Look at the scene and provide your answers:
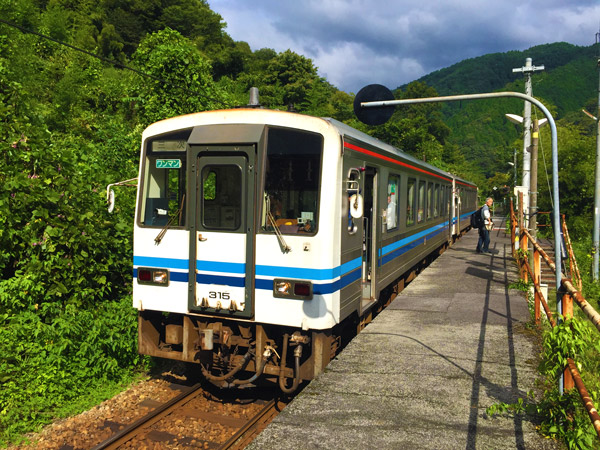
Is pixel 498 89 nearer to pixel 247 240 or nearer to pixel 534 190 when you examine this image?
pixel 534 190

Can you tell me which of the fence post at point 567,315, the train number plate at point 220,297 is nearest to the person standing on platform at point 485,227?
the fence post at point 567,315

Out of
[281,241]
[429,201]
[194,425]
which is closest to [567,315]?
[281,241]

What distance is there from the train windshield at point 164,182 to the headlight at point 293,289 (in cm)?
133

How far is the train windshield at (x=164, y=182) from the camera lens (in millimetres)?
5863

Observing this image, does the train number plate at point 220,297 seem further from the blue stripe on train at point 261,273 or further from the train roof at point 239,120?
the train roof at point 239,120

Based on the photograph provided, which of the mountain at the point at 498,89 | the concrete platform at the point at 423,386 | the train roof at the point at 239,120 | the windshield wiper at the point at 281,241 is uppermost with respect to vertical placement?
the mountain at the point at 498,89

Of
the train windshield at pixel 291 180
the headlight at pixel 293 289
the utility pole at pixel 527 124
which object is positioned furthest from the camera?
the utility pole at pixel 527 124

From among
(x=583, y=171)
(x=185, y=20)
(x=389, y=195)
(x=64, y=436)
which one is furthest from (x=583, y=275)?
(x=185, y=20)

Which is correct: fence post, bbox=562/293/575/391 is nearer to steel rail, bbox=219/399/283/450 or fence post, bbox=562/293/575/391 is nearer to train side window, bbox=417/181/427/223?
steel rail, bbox=219/399/283/450

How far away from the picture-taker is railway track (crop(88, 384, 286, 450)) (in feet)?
16.6

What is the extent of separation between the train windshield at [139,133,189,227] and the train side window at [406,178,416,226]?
5043 mm

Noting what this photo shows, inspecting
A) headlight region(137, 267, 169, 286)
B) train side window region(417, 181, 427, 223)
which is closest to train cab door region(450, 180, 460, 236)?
train side window region(417, 181, 427, 223)

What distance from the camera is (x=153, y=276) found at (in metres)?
5.91

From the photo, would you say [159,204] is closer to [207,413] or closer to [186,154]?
[186,154]
